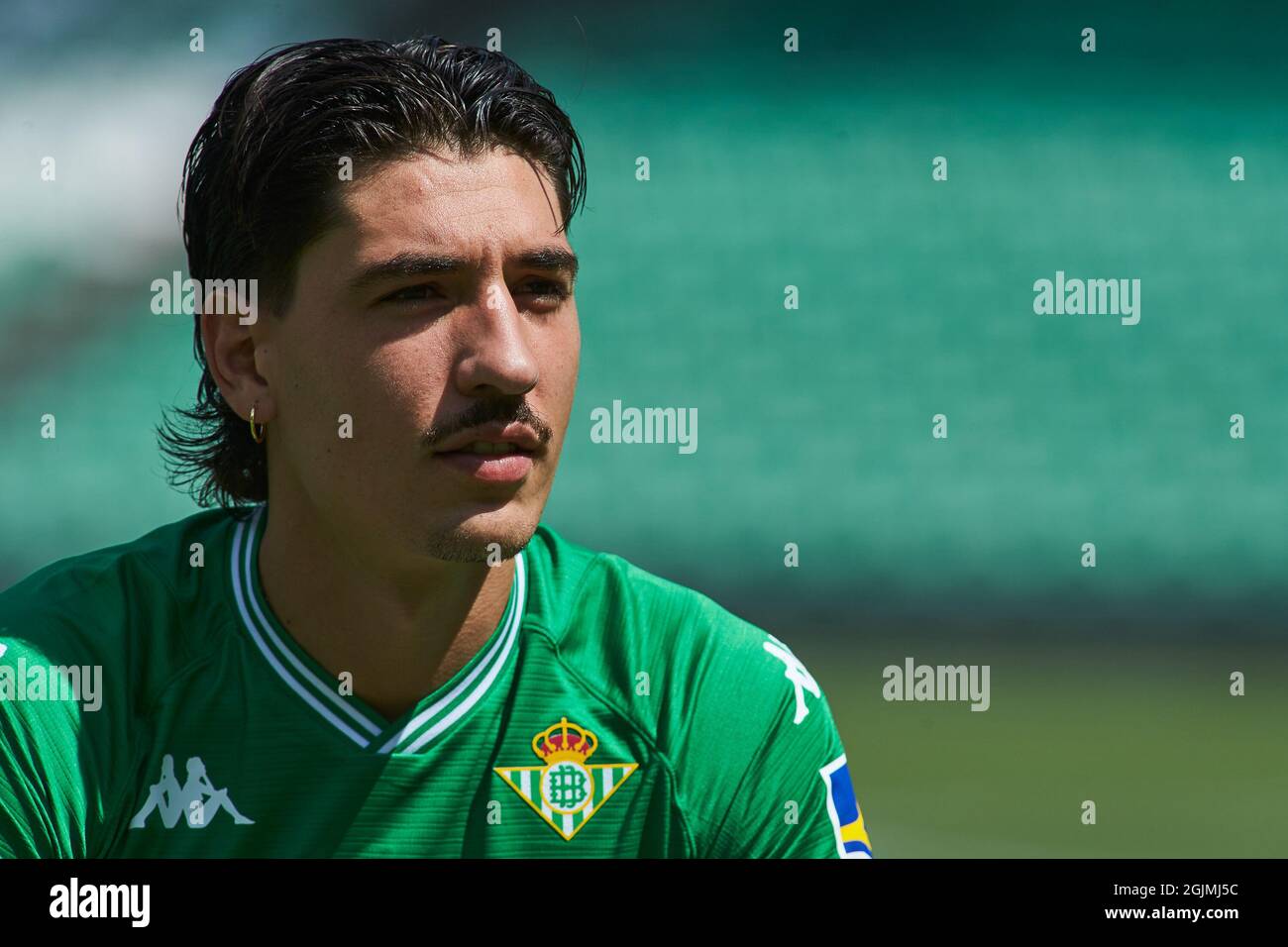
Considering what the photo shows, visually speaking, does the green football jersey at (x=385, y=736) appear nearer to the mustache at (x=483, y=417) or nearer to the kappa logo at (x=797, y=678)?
the kappa logo at (x=797, y=678)

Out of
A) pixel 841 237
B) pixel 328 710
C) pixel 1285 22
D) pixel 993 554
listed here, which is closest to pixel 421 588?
pixel 328 710

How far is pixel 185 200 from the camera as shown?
285cm

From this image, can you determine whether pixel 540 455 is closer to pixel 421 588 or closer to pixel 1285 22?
pixel 421 588

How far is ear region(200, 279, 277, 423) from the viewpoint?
2.62 meters

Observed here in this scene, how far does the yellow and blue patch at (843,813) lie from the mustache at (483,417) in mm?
943

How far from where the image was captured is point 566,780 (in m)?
2.57

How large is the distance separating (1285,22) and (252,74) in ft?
25.2

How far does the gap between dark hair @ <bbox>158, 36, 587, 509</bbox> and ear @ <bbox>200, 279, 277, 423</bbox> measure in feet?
0.15

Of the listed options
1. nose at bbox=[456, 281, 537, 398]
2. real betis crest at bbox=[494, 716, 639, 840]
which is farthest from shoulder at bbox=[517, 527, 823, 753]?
nose at bbox=[456, 281, 537, 398]

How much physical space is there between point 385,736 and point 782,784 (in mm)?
779

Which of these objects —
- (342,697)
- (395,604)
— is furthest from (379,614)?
(342,697)

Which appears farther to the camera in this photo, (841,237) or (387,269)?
(841,237)

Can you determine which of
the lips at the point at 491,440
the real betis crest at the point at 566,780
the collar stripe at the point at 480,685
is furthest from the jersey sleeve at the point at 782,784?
the lips at the point at 491,440
